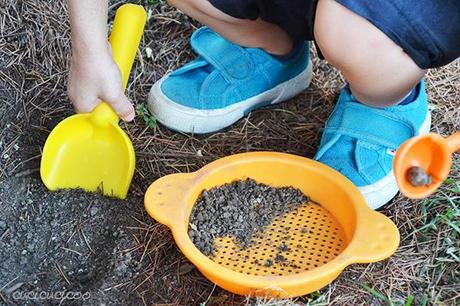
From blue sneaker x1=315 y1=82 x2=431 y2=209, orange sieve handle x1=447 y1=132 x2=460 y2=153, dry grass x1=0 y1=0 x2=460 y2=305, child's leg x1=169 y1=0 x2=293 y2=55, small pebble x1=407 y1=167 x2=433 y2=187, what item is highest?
orange sieve handle x1=447 y1=132 x2=460 y2=153

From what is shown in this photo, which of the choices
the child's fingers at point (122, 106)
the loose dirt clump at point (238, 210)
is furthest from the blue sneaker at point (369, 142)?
the child's fingers at point (122, 106)

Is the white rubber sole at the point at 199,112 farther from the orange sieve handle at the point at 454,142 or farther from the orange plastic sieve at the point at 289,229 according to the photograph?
the orange sieve handle at the point at 454,142

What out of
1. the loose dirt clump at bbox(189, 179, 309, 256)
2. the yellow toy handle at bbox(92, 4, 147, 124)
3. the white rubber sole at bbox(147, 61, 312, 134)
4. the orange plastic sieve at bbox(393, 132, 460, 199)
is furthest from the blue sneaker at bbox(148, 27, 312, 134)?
the orange plastic sieve at bbox(393, 132, 460, 199)

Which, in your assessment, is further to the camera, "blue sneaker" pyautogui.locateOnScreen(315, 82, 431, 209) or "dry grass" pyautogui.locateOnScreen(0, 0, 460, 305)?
"blue sneaker" pyautogui.locateOnScreen(315, 82, 431, 209)

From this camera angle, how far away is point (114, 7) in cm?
166

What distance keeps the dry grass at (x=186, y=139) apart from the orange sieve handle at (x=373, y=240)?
0.32ft

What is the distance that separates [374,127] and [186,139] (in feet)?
1.18

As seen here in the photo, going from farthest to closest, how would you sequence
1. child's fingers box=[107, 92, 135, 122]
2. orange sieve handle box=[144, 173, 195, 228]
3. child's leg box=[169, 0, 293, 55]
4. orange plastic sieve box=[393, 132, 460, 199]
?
1. child's leg box=[169, 0, 293, 55]
2. child's fingers box=[107, 92, 135, 122]
3. orange sieve handle box=[144, 173, 195, 228]
4. orange plastic sieve box=[393, 132, 460, 199]

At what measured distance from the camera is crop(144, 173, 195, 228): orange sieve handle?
1.16 metres

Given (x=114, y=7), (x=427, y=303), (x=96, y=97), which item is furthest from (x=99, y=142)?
(x=427, y=303)

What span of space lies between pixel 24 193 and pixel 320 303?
0.55 metres

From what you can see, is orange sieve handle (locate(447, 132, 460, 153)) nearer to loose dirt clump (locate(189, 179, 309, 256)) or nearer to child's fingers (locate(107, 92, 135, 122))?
loose dirt clump (locate(189, 179, 309, 256))

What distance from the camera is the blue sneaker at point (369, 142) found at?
1322 mm

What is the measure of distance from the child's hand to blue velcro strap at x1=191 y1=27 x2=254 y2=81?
0.26m
